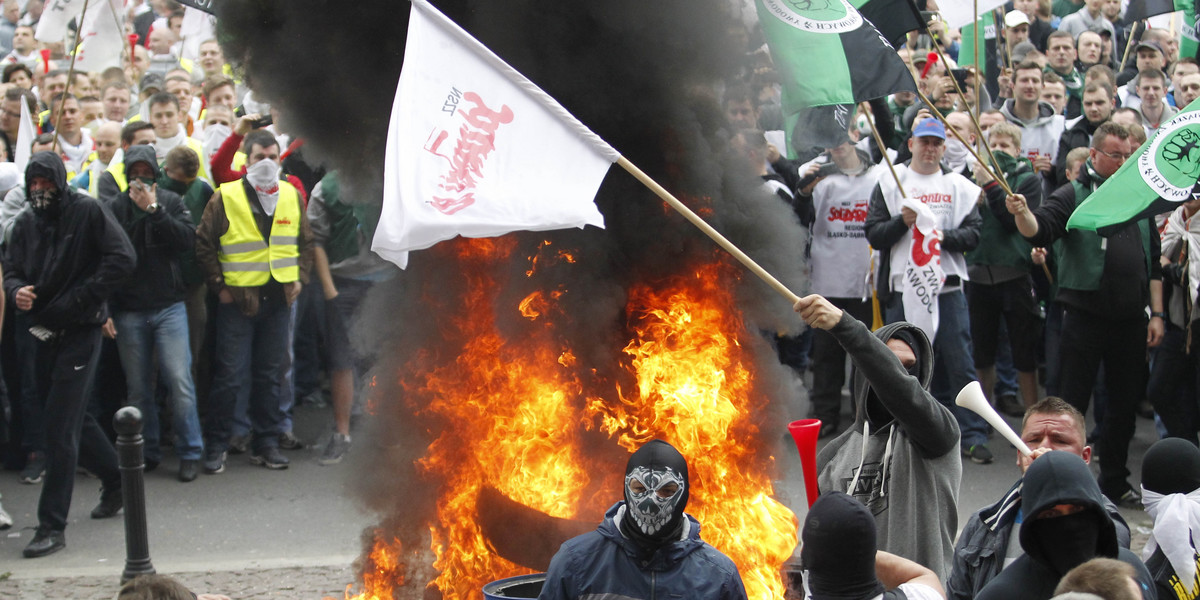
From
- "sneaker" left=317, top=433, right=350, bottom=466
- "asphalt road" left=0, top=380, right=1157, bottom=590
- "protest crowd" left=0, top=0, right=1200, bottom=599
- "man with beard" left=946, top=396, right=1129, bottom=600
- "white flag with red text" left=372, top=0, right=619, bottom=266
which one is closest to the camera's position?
"man with beard" left=946, top=396, right=1129, bottom=600

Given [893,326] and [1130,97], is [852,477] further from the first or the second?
[1130,97]

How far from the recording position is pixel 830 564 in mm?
3738

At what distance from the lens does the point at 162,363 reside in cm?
923

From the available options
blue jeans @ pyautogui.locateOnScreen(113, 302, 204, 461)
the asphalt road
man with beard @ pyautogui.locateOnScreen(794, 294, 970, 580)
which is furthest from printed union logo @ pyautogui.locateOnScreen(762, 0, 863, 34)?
blue jeans @ pyautogui.locateOnScreen(113, 302, 204, 461)

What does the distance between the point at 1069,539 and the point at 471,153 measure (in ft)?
8.63

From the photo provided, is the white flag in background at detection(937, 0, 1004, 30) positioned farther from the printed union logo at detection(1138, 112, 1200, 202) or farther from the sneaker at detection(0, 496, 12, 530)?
the sneaker at detection(0, 496, 12, 530)

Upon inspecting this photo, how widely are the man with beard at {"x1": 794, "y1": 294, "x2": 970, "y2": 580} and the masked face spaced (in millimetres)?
851

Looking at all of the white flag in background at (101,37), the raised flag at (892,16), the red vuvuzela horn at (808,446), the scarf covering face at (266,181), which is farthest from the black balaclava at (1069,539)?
the white flag in background at (101,37)

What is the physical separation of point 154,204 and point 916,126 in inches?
212

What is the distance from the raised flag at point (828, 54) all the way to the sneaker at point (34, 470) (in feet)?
19.3

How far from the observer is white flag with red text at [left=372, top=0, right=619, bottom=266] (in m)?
4.92

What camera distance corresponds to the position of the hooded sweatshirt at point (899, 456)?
15.6 feet

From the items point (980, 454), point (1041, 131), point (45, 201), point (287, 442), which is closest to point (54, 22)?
point (287, 442)

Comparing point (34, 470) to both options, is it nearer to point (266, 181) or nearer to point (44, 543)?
point (44, 543)
